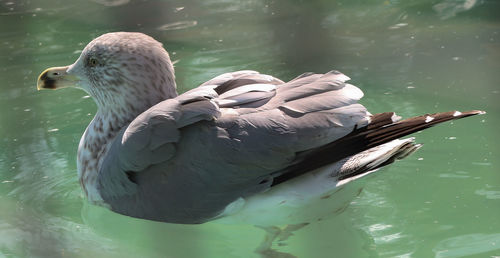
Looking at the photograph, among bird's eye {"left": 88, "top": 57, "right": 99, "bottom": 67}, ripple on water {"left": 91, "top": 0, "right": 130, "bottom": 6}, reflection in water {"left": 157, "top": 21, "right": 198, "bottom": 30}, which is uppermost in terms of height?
bird's eye {"left": 88, "top": 57, "right": 99, "bottom": 67}

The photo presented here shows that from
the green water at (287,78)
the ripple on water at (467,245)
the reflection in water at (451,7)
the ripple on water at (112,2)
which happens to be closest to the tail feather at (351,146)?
the green water at (287,78)

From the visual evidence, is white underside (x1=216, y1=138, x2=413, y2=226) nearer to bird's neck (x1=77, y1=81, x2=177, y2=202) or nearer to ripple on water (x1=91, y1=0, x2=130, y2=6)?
bird's neck (x1=77, y1=81, x2=177, y2=202)

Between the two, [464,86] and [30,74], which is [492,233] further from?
[30,74]

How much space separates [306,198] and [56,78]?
1.12 metres

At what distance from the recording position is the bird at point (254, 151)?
2.40 metres

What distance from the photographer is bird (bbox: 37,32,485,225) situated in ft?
7.89

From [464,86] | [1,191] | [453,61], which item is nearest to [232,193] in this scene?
[1,191]

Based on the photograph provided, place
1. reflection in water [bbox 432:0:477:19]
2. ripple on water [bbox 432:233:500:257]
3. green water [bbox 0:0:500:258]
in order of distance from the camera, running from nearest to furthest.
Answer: ripple on water [bbox 432:233:500:257] < green water [bbox 0:0:500:258] < reflection in water [bbox 432:0:477:19]

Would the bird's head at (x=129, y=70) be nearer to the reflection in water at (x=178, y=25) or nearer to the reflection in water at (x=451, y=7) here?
the reflection in water at (x=178, y=25)

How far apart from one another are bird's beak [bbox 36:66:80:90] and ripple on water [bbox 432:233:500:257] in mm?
1441

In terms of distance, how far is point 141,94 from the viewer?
9.39 ft

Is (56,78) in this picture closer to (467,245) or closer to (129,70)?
(129,70)

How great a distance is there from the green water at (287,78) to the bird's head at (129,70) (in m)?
0.40

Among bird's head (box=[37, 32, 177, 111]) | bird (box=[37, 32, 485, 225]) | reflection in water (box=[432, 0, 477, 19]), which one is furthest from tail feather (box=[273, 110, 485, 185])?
reflection in water (box=[432, 0, 477, 19])
